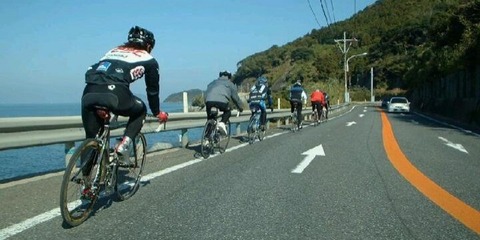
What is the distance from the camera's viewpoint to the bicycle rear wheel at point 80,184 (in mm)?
3791

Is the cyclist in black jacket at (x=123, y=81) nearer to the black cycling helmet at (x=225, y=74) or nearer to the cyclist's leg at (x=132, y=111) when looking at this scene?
the cyclist's leg at (x=132, y=111)

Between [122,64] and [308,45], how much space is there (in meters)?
159

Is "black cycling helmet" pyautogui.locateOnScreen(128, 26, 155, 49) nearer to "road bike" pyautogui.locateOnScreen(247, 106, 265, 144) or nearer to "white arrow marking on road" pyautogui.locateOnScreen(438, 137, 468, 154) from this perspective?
"road bike" pyautogui.locateOnScreen(247, 106, 265, 144)

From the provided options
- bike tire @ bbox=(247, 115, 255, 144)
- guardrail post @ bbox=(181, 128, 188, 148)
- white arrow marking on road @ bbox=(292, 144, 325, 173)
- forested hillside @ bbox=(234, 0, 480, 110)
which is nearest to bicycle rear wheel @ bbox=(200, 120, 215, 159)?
white arrow marking on road @ bbox=(292, 144, 325, 173)

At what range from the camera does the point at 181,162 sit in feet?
27.3

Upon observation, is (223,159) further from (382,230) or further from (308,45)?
(308,45)

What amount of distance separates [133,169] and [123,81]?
144 centimetres

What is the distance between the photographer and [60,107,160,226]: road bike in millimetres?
3824

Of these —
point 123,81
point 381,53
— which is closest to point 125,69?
point 123,81

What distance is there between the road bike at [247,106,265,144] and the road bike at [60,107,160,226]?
24.5 ft

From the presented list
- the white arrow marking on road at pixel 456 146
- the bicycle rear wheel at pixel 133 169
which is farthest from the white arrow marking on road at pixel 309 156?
the white arrow marking on road at pixel 456 146

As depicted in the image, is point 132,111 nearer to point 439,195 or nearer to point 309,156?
point 439,195

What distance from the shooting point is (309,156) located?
362 inches

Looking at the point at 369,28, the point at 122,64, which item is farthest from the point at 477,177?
the point at 369,28
